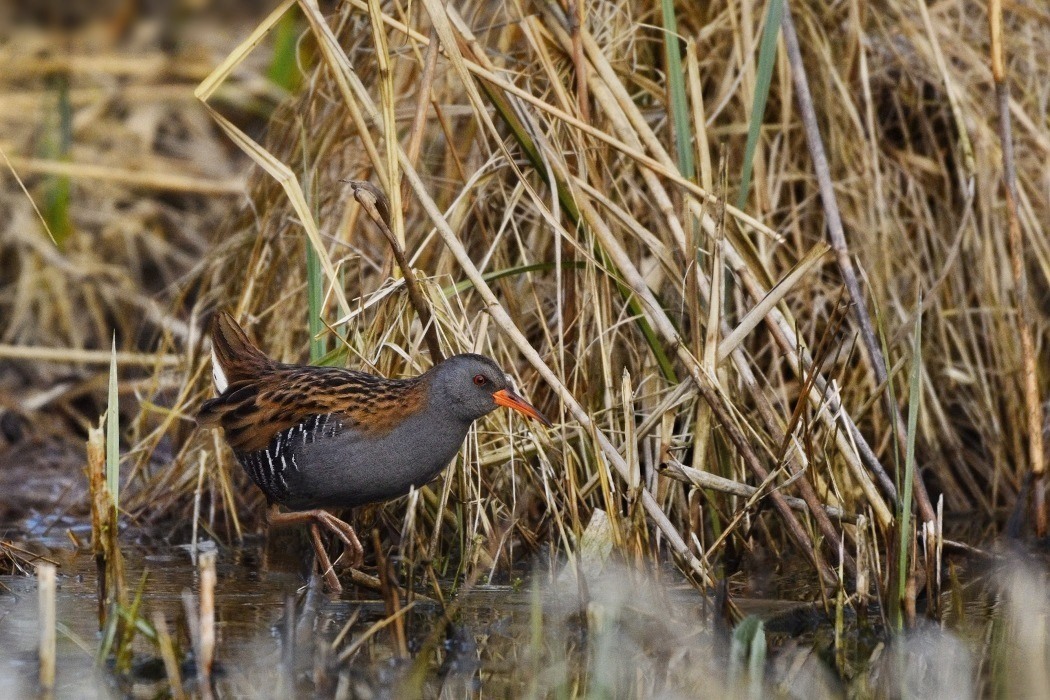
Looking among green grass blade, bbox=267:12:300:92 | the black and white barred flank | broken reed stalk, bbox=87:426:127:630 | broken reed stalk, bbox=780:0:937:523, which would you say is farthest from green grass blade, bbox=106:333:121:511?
green grass blade, bbox=267:12:300:92

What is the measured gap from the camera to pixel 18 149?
245 inches

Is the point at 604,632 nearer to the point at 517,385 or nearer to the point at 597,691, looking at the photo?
the point at 597,691

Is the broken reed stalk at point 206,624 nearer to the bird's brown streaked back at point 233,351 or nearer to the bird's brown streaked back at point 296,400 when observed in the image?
the bird's brown streaked back at point 296,400

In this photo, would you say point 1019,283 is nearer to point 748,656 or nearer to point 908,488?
point 908,488

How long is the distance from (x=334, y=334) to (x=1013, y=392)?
6.44 ft

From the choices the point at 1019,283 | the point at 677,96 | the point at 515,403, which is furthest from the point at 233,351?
the point at 1019,283

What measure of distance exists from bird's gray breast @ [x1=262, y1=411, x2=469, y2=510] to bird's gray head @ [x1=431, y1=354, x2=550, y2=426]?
0.15 feet

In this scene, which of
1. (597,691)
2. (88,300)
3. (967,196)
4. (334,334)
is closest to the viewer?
(597,691)

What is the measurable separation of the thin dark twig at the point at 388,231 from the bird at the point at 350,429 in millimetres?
134

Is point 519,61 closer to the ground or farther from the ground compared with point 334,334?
farther from the ground

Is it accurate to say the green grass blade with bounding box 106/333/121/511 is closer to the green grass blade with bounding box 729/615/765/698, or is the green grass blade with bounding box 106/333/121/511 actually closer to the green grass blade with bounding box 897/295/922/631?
the green grass blade with bounding box 729/615/765/698

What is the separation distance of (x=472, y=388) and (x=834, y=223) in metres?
1.07

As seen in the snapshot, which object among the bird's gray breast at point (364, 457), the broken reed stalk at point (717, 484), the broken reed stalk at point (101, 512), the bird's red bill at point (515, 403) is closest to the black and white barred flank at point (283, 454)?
the bird's gray breast at point (364, 457)

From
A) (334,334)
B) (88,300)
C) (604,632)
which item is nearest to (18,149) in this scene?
(88,300)
